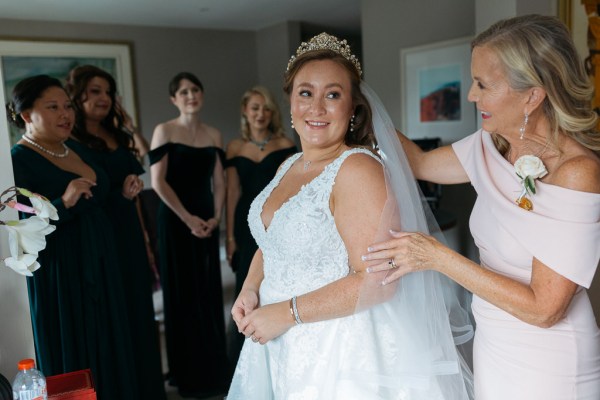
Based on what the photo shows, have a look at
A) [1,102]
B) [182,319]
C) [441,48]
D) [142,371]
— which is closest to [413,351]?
[1,102]

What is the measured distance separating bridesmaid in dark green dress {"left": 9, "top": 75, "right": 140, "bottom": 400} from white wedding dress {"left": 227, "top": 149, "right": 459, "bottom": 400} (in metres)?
1.19

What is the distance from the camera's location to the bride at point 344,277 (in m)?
1.48

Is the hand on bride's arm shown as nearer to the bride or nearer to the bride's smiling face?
the bride

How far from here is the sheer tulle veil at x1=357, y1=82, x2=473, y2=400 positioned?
4.83 ft

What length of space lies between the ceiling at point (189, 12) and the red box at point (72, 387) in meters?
5.06

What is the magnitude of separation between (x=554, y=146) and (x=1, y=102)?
146cm

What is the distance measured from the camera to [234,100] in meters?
8.03

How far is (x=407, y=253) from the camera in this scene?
1.38 metres

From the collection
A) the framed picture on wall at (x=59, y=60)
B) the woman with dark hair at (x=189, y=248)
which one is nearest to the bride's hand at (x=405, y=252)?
the woman with dark hair at (x=189, y=248)

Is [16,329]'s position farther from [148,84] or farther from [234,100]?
[234,100]

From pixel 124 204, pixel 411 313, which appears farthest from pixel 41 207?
pixel 124 204

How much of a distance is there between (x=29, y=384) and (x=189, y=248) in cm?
215

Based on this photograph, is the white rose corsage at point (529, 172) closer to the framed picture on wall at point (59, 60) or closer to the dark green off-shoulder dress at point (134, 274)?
the dark green off-shoulder dress at point (134, 274)

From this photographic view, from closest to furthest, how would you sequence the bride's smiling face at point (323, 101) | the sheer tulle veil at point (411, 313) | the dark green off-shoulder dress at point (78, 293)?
the sheer tulle veil at point (411, 313) → the bride's smiling face at point (323, 101) → the dark green off-shoulder dress at point (78, 293)
